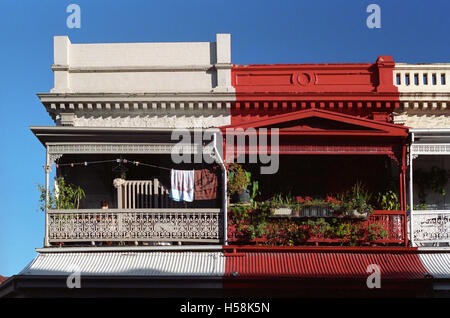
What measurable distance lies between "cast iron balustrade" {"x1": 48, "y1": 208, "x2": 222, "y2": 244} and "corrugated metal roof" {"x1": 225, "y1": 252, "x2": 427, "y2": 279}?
A: 3.28 ft

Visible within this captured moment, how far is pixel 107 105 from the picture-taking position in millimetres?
20156

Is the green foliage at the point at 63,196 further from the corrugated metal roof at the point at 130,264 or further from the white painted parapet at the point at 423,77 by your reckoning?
the white painted parapet at the point at 423,77

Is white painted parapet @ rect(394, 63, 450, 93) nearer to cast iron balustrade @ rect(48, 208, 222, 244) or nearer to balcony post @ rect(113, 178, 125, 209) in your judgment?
cast iron balustrade @ rect(48, 208, 222, 244)

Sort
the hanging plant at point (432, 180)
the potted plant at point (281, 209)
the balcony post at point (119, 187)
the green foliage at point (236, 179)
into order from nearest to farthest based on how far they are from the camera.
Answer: the potted plant at point (281, 209) < the green foliage at point (236, 179) < the balcony post at point (119, 187) < the hanging plant at point (432, 180)

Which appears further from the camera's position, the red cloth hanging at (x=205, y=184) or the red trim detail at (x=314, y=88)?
the red trim detail at (x=314, y=88)

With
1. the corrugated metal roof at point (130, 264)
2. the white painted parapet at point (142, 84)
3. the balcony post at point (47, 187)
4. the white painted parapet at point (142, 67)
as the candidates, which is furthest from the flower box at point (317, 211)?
the balcony post at point (47, 187)

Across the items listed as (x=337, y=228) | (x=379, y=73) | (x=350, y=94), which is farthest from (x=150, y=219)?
(x=379, y=73)

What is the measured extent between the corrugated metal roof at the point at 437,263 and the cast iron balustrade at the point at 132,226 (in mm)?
5027

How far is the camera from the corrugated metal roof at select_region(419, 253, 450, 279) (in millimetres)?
15834

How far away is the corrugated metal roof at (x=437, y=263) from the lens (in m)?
15.8

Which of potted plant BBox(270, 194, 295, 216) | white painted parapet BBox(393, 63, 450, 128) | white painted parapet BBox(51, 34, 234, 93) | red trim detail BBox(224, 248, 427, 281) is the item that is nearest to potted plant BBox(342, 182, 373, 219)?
red trim detail BBox(224, 248, 427, 281)

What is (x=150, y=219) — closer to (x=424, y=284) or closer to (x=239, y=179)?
(x=239, y=179)

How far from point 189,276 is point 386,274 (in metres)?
4.56

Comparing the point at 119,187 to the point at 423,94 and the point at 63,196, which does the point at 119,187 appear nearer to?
the point at 63,196
